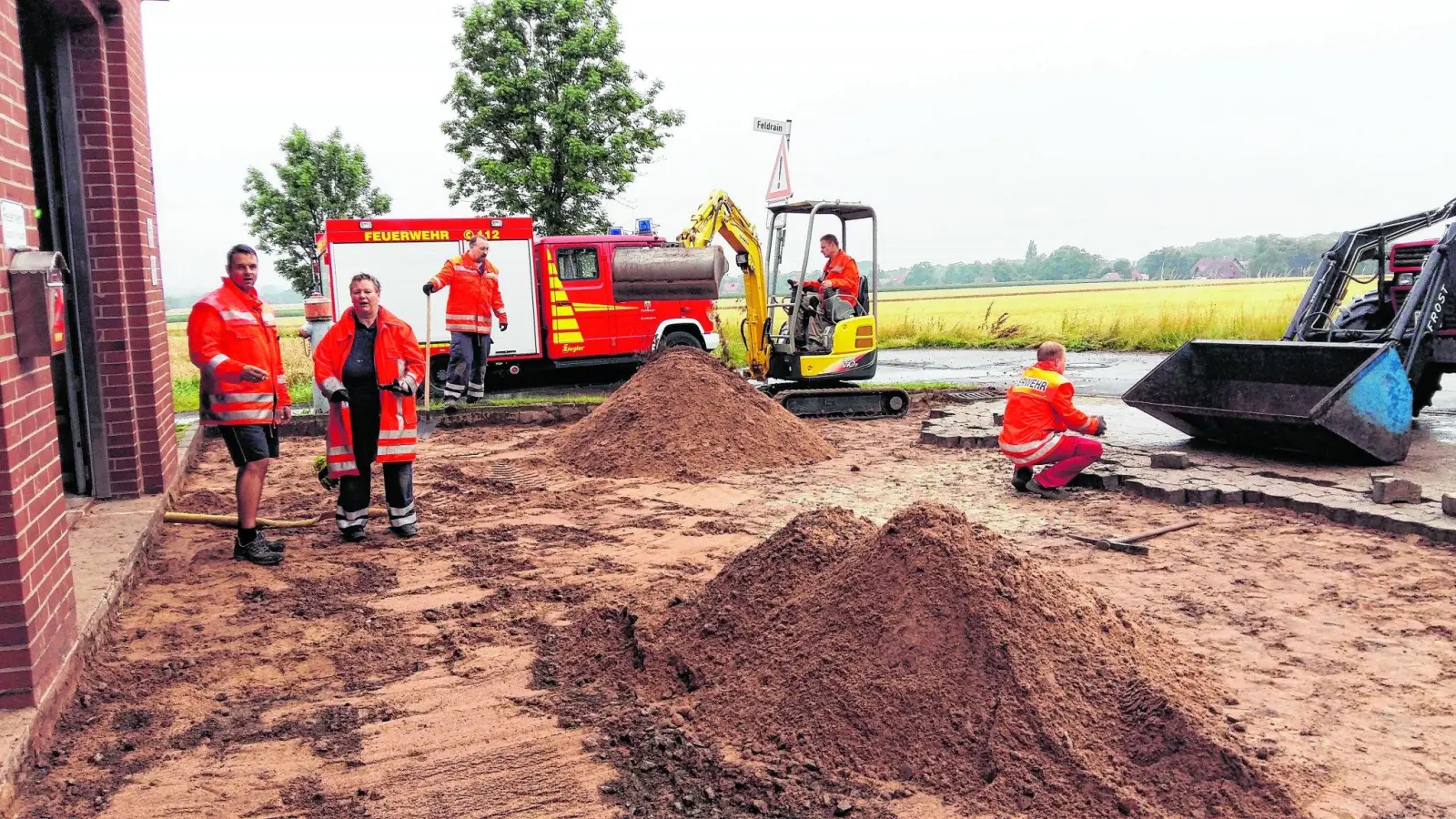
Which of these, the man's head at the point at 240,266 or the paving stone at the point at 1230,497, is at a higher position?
the man's head at the point at 240,266

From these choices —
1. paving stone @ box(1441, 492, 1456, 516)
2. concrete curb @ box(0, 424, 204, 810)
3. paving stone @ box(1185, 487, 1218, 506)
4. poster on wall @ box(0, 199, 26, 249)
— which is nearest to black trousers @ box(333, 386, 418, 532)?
concrete curb @ box(0, 424, 204, 810)

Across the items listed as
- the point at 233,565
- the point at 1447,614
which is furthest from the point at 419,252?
the point at 1447,614

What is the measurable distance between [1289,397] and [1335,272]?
213 centimetres

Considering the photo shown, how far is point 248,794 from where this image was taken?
138 inches

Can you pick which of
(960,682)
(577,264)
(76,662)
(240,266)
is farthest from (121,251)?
(577,264)

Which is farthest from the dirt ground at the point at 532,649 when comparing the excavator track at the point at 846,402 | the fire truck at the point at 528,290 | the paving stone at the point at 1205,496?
the fire truck at the point at 528,290

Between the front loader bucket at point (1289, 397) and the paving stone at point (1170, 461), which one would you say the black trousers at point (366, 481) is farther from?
the front loader bucket at point (1289, 397)

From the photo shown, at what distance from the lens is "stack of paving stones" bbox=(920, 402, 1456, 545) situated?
6781 mm

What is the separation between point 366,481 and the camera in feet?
23.1

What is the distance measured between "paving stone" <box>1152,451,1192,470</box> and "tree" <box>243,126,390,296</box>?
112 feet

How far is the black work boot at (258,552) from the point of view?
6.48 meters

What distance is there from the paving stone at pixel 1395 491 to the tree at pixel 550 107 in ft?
67.9

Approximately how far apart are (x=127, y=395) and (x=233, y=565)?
1.92 metres

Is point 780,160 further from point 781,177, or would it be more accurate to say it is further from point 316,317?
point 316,317
